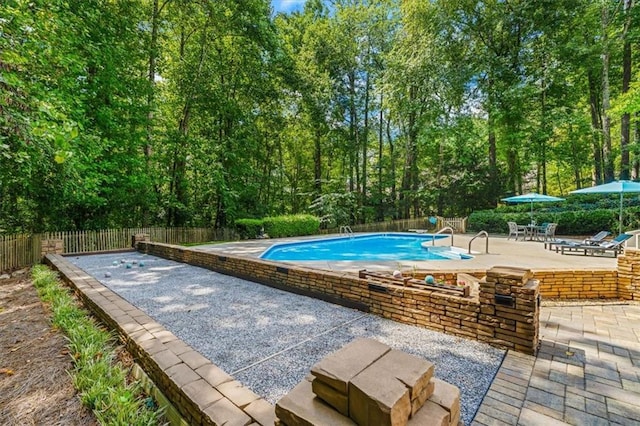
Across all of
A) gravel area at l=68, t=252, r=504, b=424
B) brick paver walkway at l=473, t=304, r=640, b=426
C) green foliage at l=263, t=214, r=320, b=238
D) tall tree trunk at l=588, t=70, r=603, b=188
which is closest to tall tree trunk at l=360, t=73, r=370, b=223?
green foliage at l=263, t=214, r=320, b=238

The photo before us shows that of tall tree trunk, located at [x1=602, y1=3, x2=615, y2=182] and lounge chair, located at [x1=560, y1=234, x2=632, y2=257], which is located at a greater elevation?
tall tree trunk, located at [x1=602, y1=3, x2=615, y2=182]

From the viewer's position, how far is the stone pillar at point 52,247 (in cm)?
828

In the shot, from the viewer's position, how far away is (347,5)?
18.5 meters

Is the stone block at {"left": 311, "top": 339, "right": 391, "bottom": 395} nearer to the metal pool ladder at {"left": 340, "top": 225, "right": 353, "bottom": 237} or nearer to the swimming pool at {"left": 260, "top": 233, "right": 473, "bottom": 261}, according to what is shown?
the swimming pool at {"left": 260, "top": 233, "right": 473, "bottom": 261}

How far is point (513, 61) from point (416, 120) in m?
5.45

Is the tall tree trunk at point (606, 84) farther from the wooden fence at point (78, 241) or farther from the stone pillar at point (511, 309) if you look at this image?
the wooden fence at point (78, 241)

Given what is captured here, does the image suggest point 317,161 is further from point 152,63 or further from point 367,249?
point 152,63

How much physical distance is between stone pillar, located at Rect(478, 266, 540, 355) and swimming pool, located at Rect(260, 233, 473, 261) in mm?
5400

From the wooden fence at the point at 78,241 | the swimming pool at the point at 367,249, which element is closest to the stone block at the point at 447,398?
the swimming pool at the point at 367,249

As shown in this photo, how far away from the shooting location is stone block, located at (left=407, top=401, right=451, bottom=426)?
1086 millimetres

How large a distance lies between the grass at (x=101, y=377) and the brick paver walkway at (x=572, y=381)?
87.8 inches

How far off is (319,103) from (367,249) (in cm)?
1027

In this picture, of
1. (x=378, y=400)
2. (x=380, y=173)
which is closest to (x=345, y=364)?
(x=378, y=400)

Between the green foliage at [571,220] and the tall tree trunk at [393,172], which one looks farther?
the tall tree trunk at [393,172]
